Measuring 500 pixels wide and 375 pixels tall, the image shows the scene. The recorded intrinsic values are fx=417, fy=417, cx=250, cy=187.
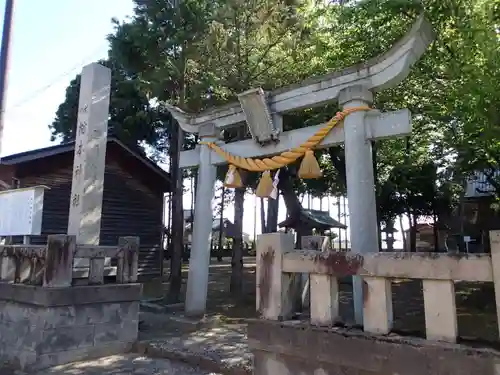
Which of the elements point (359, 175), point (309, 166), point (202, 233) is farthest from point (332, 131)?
point (202, 233)

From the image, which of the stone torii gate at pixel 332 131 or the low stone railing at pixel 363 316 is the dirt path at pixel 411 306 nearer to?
the stone torii gate at pixel 332 131

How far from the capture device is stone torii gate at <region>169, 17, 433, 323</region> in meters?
6.66

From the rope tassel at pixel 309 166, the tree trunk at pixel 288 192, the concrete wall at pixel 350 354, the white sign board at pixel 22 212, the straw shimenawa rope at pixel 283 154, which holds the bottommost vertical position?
the concrete wall at pixel 350 354

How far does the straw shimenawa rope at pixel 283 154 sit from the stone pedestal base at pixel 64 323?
3.21 m

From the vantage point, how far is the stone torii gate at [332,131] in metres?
6.66

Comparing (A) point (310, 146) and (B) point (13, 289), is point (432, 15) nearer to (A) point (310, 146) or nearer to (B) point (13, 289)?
(A) point (310, 146)

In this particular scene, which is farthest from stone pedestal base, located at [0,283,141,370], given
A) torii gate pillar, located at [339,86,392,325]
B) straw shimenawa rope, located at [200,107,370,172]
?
torii gate pillar, located at [339,86,392,325]

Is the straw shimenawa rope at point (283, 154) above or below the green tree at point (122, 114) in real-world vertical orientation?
below

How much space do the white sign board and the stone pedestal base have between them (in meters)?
1.07

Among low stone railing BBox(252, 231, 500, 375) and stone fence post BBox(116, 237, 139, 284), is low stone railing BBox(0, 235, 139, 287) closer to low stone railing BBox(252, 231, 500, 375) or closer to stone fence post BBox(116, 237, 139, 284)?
stone fence post BBox(116, 237, 139, 284)

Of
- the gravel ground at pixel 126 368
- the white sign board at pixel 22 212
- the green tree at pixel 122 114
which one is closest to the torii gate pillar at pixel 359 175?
the gravel ground at pixel 126 368

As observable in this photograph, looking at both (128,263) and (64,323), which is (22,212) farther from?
(64,323)

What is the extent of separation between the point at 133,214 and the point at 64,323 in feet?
37.1

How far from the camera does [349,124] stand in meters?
7.08
